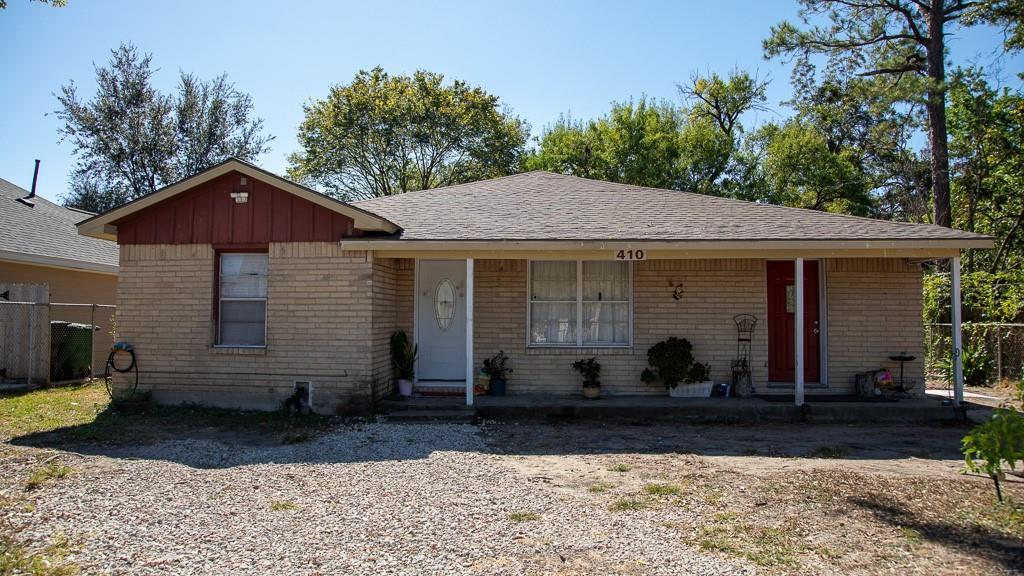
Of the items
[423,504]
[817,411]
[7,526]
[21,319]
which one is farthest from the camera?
[21,319]

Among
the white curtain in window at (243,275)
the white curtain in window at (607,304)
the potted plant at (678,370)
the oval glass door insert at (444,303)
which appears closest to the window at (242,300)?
the white curtain in window at (243,275)

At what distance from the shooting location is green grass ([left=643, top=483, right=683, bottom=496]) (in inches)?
216

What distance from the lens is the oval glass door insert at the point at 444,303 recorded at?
34.2 ft

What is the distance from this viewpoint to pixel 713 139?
28.1m

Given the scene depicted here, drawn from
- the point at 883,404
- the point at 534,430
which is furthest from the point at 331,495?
the point at 883,404

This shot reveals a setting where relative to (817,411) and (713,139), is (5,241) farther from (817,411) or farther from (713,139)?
(713,139)

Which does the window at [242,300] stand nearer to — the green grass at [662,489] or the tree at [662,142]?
the green grass at [662,489]

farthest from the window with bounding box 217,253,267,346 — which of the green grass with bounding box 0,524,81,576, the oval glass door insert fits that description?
the green grass with bounding box 0,524,81,576

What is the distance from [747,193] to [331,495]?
86.2ft

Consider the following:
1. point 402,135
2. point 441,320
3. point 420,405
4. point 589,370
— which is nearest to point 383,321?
point 441,320

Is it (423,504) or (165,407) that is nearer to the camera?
(423,504)

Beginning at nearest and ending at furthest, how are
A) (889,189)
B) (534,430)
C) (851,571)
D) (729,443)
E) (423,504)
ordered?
(851,571) → (423,504) → (729,443) → (534,430) → (889,189)

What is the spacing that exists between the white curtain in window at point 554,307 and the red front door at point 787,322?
324 cm

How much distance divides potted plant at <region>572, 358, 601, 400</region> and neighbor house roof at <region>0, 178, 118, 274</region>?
11135 millimetres
